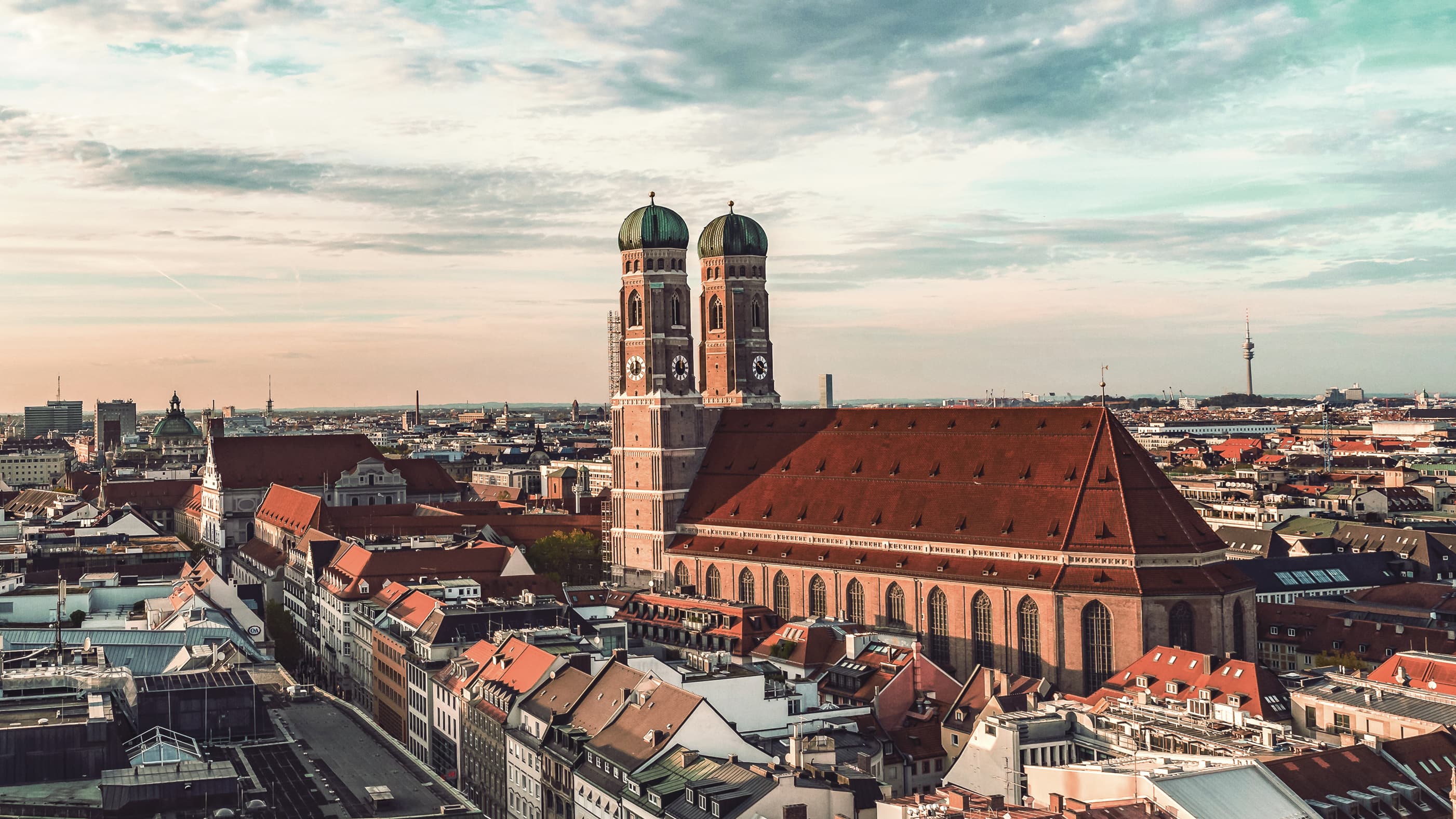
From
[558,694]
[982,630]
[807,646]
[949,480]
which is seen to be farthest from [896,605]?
[558,694]

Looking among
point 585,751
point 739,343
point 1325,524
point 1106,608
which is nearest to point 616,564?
point 739,343

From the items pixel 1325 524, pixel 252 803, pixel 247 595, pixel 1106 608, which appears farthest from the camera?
pixel 1325 524

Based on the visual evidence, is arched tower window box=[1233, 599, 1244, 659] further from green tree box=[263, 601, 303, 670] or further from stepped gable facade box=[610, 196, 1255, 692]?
green tree box=[263, 601, 303, 670]

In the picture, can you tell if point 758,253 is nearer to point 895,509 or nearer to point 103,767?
point 895,509

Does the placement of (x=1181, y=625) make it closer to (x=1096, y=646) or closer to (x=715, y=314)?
(x=1096, y=646)

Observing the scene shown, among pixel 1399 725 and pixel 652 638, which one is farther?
pixel 652 638
